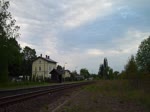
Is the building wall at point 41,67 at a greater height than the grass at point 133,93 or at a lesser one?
greater

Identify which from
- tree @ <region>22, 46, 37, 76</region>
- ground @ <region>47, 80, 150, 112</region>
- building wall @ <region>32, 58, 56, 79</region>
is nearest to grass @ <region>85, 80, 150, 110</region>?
ground @ <region>47, 80, 150, 112</region>

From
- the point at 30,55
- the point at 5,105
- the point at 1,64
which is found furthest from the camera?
the point at 30,55

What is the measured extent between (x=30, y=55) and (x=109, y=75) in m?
43.7

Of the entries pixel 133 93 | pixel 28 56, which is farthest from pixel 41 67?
pixel 133 93

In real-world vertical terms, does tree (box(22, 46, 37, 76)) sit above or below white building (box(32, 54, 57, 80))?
above

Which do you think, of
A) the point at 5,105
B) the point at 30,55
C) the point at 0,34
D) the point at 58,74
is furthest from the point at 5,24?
the point at 30,55

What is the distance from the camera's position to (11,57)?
5431 centimetres

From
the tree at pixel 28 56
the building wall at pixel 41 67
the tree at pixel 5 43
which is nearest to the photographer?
the tree at pixel 5 43

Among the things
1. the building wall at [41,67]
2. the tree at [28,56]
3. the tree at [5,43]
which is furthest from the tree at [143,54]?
the tree at [28,56]

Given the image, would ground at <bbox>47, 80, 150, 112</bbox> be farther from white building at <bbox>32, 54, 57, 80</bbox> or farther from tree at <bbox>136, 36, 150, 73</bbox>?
white building at <bbox>32, 54, 57, 80</bbox>

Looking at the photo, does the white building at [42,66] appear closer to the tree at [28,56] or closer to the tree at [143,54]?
the tree at [28,56]

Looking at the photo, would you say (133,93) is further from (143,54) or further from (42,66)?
(42,66)

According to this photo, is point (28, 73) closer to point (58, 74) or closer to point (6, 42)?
point (58, 74)

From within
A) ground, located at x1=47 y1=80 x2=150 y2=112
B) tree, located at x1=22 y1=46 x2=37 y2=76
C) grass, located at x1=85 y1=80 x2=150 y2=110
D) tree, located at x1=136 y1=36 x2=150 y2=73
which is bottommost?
ground, located at x1=47 y1=80 x2=150 y2=112
